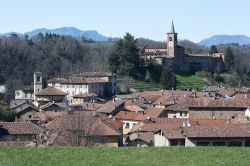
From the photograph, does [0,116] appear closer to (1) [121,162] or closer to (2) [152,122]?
(2) [152,122]

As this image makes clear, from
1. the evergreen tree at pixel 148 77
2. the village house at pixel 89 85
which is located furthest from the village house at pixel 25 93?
the evergreen tree at pixel 148 77

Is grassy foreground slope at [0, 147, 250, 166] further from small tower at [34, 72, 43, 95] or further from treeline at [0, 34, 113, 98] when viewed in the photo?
treeline at [0, 34, 113, 98]

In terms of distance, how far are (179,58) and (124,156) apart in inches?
3638

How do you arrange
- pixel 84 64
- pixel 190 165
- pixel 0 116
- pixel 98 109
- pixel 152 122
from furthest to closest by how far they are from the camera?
pixel 84 64 < pixel 98 109 < pixel 0 116 < pixel 152 122 < pixel 190 165

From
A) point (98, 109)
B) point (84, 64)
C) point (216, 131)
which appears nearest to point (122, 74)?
point (84, 64)

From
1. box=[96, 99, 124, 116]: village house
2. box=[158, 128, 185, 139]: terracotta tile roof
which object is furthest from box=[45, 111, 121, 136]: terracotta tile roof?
A: box=[96, 99, 124, 116]: village house

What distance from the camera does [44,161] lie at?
19.2 m

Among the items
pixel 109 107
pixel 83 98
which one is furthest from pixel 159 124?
pixel 83 98

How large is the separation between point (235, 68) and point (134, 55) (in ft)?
95.5

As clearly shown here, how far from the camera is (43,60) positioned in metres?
103

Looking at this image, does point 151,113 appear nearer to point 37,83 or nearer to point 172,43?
point 37,83

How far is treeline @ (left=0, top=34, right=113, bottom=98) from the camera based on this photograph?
94.8 m

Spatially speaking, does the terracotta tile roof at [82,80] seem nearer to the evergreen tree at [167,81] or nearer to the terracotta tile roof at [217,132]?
the evergreen tree at [167,81]

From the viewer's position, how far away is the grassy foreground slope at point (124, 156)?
1905 centimetres
